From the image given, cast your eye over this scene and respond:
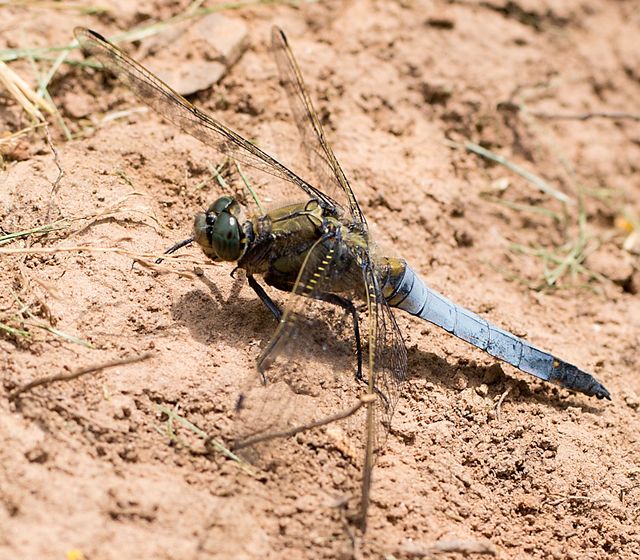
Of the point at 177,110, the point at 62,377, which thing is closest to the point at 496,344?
the point at 177,110

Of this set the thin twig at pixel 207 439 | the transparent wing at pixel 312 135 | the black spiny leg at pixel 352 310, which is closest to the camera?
the thin twig at pixel 207 439

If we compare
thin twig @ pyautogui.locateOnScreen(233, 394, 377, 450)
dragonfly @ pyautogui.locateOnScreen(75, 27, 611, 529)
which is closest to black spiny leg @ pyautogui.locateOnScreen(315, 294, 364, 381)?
dragonfly @ pyautogui.locateOnScreen(75, 27, 611, 529)

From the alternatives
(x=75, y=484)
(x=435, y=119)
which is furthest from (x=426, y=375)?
(x=435, y=119)

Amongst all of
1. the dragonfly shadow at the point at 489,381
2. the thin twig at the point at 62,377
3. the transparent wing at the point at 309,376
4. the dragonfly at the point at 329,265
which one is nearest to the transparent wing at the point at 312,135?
the dragonfly at the point at 329,265

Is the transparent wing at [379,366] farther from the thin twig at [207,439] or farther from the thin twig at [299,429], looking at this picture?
the thin twig at [207,439]

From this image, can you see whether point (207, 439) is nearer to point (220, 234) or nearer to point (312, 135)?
point (220, 234)

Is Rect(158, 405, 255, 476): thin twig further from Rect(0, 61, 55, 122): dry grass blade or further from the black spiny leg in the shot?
Rect(0, 61, 55, 122): dry grass blade
